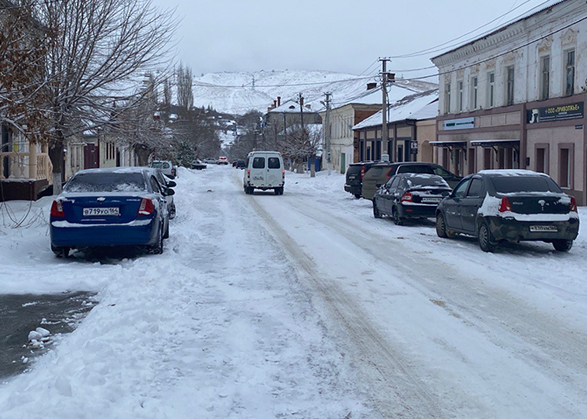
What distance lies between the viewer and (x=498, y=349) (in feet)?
21.9

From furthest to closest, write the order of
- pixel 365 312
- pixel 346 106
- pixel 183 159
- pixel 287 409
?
pixel 183 159 < pixel 346 106 < pixel 365 312 < pixel 287 409

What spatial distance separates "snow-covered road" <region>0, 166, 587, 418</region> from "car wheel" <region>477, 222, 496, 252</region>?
0.34 metres

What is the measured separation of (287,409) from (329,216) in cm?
1724

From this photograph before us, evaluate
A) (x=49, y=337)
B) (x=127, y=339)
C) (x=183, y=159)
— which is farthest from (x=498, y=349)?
(x=183, y=159)

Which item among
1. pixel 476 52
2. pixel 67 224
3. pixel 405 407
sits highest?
pixel 476 52

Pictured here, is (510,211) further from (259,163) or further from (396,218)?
(259,163)

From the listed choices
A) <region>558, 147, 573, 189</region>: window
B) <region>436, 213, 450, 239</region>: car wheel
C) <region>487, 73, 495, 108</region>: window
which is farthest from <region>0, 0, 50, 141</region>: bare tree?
<region>487, 73, 495, 108</region>: window

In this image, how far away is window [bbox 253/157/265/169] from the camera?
115 feet

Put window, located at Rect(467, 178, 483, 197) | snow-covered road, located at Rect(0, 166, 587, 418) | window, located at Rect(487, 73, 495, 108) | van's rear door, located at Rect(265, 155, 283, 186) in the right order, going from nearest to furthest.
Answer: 1. snow-covered road, located at Rect(0, 166, 587, 418)
2. window, located at Rect(467, 178, 483, 197)
3. van's rear door, located at Rect(265, 155, 283, 186)
4. window, located at Rect(487, 73, 495, 108)

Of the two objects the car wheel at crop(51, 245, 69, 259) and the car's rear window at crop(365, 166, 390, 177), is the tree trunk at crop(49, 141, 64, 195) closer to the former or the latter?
the car wheel at crop(51, 245, 69, 259)

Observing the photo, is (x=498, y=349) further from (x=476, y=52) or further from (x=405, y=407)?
(x=476, y=52)

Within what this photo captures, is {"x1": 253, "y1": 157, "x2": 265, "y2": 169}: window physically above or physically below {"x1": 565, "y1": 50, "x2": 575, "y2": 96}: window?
below

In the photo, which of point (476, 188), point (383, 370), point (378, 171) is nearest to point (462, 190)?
point (476, 188)

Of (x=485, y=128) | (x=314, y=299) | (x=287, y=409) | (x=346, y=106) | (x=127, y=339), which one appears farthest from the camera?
(x=346, y=106)
